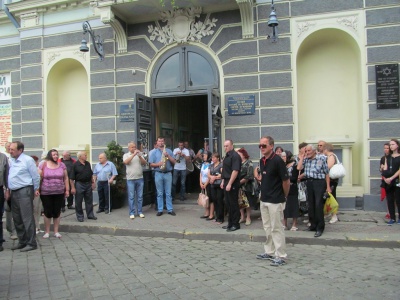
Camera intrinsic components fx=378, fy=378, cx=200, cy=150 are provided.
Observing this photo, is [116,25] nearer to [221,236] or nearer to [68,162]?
[68,162]

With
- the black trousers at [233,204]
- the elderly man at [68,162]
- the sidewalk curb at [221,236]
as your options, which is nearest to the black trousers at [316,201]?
the sidewalk curb at [221,236]

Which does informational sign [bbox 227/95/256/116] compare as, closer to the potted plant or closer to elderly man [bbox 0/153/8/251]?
the potted plant

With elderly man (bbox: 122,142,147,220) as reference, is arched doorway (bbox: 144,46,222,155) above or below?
above

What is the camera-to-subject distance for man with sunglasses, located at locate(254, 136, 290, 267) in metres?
5.62

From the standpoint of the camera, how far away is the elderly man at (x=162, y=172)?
9.18 meters

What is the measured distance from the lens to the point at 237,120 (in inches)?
399

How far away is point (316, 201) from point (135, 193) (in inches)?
172

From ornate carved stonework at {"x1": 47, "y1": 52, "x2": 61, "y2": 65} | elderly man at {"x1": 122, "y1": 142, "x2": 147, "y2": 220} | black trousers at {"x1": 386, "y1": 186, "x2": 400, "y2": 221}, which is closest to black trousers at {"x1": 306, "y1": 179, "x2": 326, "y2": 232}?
black trousers at {"x1": 386, "y1": 186, "x2": 400, "y2": 221}

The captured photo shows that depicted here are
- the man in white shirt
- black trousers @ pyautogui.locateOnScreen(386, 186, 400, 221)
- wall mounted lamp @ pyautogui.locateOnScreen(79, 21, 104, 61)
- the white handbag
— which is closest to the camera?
black trousers @ pyautogui.locateOnScreen(386, 186, 400, 221)

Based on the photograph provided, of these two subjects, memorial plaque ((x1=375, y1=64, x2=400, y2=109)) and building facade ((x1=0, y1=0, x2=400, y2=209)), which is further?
building facade ((x1=0, y1=0, x2=400, y2=209))

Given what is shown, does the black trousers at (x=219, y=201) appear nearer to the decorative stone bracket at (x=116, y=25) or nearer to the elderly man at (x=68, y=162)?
the elderly man at (x=68, y=162)

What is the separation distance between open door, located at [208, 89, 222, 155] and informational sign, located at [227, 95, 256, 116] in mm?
322

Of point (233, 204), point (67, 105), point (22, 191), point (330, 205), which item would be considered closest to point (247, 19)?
point (233, 204)

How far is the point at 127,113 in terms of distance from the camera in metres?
11.0
